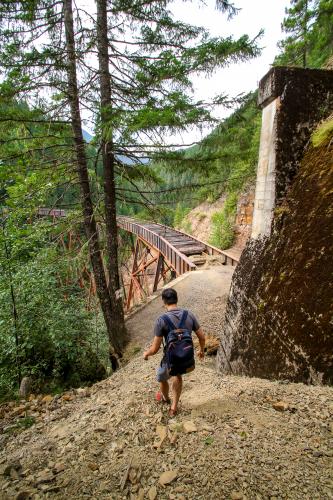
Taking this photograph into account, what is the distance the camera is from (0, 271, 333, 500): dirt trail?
1551mm

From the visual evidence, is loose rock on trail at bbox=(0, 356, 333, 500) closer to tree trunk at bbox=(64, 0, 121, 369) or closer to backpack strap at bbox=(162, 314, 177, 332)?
backpack strap at bbox=(162, 314, 177, 332)

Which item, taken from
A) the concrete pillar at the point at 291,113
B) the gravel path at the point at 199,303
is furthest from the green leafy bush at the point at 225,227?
the concrete pillar at the point at 291,113

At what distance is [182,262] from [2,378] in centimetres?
703

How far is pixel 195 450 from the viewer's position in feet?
6.18

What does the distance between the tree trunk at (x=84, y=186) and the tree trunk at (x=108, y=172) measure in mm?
218

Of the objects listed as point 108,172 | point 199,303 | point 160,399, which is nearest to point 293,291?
point 160,399

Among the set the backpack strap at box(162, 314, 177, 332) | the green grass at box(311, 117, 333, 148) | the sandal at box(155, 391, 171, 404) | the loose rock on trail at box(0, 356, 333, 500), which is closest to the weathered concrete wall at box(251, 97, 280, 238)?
the green grass at box(311, 117, 333, 148)

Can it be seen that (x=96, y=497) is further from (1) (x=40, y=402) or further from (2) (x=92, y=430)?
(1) (x=40, y=402)

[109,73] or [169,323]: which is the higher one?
[109,73]

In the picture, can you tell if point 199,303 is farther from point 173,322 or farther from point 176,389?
point 173,322

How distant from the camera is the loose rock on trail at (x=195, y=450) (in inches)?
61.1

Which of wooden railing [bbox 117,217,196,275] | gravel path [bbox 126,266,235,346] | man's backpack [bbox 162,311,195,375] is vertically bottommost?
gravel path [bbox 126,266,235,346]

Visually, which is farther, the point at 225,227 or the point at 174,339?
the point at 225,227

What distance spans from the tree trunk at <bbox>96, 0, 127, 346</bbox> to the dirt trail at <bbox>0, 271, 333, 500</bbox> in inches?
128
